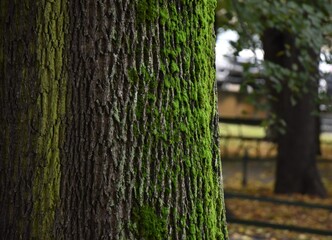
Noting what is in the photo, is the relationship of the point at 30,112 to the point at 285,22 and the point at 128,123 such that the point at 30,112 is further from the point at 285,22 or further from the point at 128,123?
the point at 285,22

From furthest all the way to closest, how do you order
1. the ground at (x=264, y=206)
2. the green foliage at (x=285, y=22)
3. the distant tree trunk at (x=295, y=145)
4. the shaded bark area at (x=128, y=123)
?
the distant tree trunk at (x=295, y=145), the ground at (x=264, y=206), the green foliage at (x=285, y=22), the shaded bark area at (x=128, y=123)

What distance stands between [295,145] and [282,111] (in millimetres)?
656

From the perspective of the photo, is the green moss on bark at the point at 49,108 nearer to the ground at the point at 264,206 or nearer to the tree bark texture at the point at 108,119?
the tree bark texture at the point at 108,119

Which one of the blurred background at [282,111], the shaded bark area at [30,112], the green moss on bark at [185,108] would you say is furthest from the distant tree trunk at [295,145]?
the shaded bark area at [30,112]

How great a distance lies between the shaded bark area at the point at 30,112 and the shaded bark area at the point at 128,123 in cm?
7

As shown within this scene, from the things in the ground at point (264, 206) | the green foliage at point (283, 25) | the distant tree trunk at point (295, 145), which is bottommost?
the ground at point (264, 206)

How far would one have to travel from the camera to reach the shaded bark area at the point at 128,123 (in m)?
3.74

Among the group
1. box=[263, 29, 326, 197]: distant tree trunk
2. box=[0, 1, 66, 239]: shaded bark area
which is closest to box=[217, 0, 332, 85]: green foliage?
box=[0, 1, 66, 239]: shaded bark area

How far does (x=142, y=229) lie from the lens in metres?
3.79

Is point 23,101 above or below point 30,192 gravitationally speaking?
above

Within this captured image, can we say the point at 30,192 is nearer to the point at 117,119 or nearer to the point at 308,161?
the point at 117,119

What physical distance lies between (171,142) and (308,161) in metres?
11.2

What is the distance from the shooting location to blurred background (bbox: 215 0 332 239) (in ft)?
26.4

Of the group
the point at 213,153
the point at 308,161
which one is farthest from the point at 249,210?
the point at 213,153
